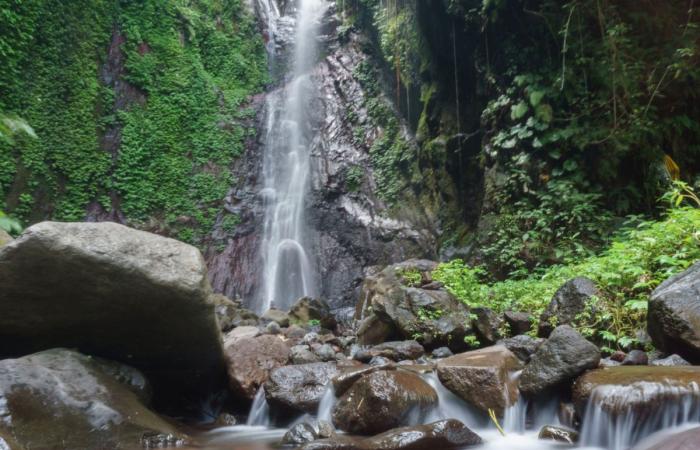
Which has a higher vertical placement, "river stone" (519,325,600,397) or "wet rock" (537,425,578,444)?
"river stone" (519,325,600,397)

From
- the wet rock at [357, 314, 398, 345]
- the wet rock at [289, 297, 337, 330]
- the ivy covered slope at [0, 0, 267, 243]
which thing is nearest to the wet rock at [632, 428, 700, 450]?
the wet rock at [357, 314, 398, 345]

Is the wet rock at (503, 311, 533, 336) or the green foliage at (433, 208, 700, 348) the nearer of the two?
the green foliage at (433, 208, 700, 348)

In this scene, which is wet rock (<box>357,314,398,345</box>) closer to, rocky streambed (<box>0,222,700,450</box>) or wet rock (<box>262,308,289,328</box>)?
rocky streambed (<box>0,222,700,450</box>)

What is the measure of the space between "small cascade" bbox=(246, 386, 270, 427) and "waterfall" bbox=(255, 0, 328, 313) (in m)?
8.77

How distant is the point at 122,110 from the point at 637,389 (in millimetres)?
16594

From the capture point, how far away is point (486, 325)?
618 centimetres

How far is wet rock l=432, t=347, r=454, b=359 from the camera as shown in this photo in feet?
19.7

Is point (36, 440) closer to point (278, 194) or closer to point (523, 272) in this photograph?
point (523, 272)

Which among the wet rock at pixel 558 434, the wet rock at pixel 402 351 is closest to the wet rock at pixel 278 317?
the wet rock at pixel 402 351

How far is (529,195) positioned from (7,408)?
28.3ft

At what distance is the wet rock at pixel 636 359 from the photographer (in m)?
4.27

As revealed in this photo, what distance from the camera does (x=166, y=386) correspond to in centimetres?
559

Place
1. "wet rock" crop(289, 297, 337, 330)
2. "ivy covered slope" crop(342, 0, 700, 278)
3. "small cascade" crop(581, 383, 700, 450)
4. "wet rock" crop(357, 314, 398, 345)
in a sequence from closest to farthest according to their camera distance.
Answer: "small cascade" crop(581, 383, 700, 450)
"wet rock" crop(357, 314, 398, 345)
"ivy covered slope" crop(342, 0, 700, 278)
"wet rock" crop(289, 297, 337, 330)

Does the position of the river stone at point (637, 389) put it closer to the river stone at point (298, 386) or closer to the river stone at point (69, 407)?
the river stone at point (298, 386)
